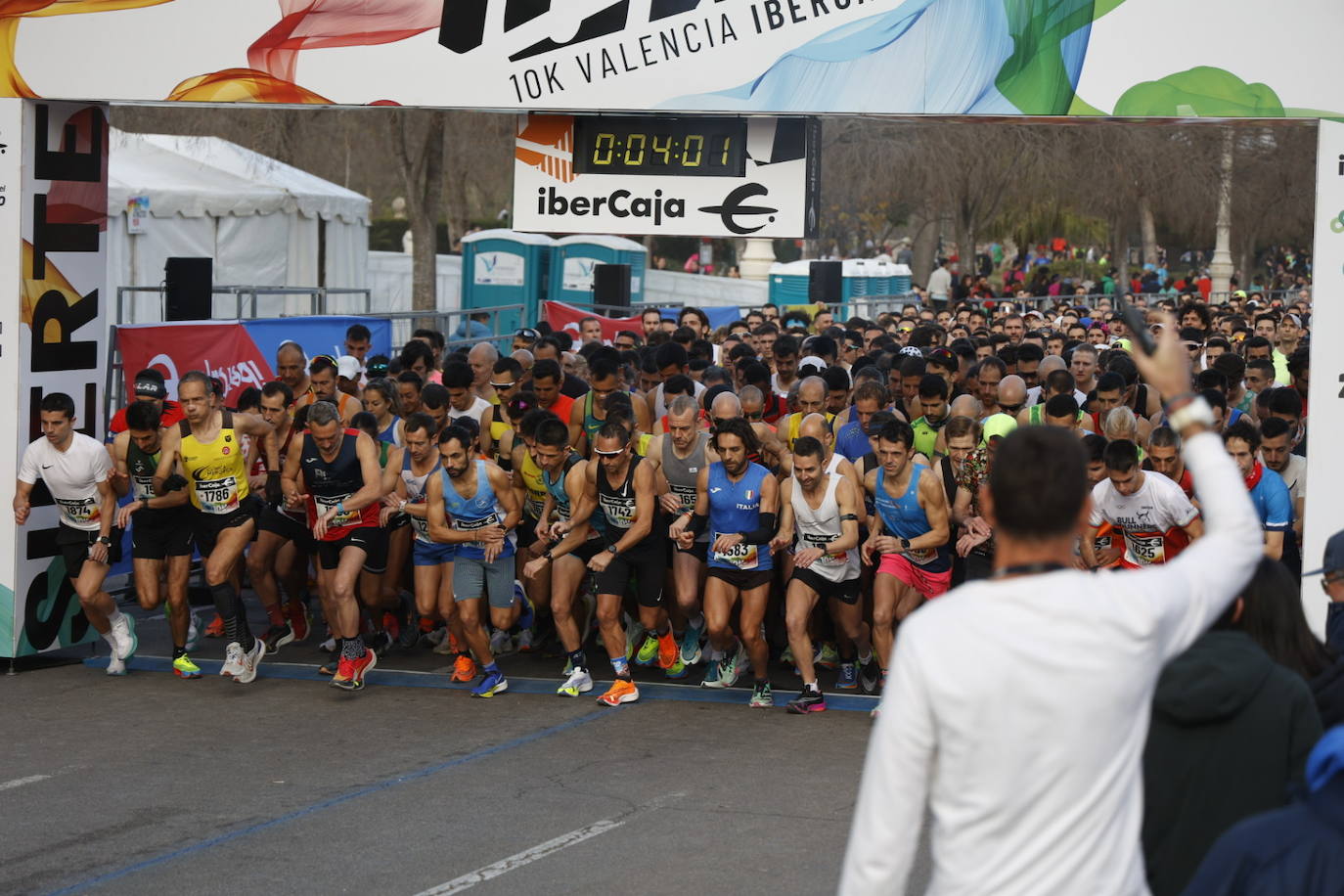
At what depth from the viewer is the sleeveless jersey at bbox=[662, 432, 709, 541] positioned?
1015 cm

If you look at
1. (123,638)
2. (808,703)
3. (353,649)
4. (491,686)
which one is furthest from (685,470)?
(123,638)

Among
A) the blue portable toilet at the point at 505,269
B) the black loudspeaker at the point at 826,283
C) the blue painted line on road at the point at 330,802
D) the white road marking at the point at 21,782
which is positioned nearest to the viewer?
the blue painted line on road at the point at 330,802

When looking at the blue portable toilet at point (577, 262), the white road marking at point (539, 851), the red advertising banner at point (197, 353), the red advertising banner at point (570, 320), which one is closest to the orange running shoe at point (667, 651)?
the white road marking at point (539, 851)

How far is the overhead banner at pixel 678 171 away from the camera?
9508 millimetres

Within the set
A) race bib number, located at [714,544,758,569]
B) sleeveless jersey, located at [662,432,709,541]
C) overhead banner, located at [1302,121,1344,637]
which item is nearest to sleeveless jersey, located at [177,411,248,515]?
sleeveless jersey, located at [662,432,709,541]

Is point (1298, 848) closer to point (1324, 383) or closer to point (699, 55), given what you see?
point (1324, 383)

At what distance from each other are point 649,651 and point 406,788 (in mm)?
2964

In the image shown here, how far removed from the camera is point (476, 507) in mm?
9969

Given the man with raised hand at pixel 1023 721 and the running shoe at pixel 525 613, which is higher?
the man with raised hand at pixel 1023 721

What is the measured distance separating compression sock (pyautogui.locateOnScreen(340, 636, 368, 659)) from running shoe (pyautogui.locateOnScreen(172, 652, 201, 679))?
1097mm

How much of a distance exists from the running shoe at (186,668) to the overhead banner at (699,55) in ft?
11.6

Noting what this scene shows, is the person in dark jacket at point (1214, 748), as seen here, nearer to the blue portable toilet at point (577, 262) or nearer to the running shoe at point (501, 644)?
the running shoe at point (501, 644)

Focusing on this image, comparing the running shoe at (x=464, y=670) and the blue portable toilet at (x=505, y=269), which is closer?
the running shoe at (x=464, y=670)

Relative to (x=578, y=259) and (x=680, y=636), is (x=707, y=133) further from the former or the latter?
(x=578, y=259)
